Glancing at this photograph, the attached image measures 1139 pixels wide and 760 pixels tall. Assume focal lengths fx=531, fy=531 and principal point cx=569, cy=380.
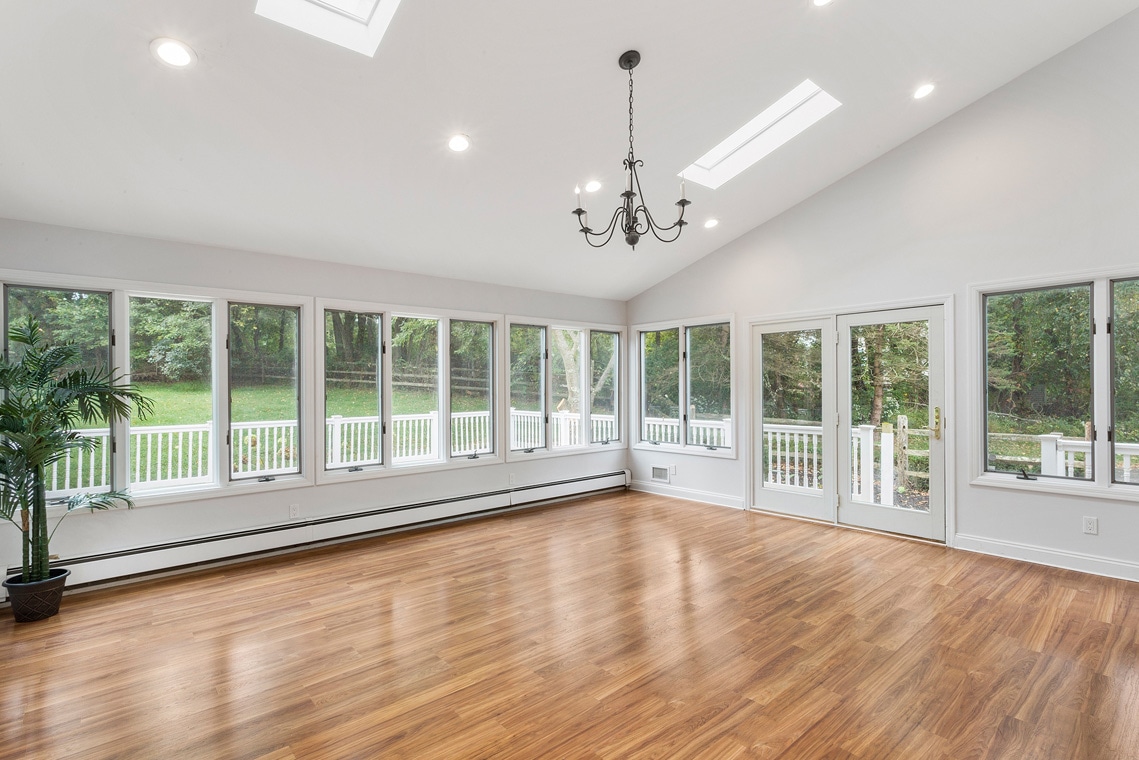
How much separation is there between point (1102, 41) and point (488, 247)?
506 cm

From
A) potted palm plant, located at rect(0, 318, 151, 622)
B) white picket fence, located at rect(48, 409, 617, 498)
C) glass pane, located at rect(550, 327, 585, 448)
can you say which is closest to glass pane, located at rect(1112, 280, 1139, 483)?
glass pane, located at rect(550, 327, 585, 448)

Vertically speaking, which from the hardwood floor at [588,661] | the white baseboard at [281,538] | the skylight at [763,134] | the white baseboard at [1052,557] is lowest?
the hardwood floor at [588,661]

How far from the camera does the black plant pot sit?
3.22 m

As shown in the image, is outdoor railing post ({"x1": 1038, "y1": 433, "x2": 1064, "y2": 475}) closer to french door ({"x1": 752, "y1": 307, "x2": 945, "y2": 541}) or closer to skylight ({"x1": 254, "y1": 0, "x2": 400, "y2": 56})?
french door ({"x1": 752, "y1": 307, "x2": 945, "y2": 541})

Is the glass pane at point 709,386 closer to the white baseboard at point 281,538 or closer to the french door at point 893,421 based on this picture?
the french door at point 893,421

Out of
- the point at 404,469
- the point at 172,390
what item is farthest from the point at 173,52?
the point at 404,469

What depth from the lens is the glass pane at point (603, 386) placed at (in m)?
7.07

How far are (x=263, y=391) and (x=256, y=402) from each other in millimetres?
106

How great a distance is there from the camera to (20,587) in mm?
3213

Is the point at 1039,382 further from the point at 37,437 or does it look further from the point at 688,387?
the point at 37,437

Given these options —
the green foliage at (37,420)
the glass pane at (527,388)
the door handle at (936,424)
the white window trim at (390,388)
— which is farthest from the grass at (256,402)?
the door handle at (936,424)

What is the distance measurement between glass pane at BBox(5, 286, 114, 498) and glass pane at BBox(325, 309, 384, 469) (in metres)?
1.53

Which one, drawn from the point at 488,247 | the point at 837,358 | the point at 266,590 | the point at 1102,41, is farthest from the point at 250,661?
the point at 1102,41

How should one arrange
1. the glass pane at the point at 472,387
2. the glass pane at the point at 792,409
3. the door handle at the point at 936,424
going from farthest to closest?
the glass pane at the point at 472,387, the glass pane at the point at 792,409, the door handle at the point at 936,424
